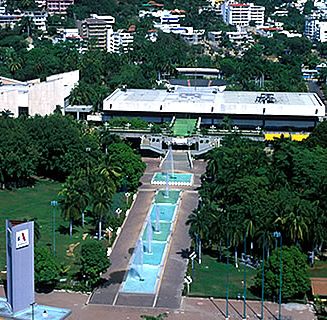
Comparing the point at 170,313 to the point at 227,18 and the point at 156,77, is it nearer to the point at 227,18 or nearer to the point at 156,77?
the point at 156,77

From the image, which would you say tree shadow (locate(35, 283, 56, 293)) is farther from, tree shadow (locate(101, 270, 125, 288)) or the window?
the window

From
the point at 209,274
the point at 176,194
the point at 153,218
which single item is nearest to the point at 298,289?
the point at 209,274

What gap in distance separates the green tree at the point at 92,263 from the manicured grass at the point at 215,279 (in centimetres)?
528

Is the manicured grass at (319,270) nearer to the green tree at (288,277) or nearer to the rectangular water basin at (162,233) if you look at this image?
the green tree at (288,277)

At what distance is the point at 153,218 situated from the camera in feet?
195

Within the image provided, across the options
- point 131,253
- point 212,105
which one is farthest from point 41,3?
point 131,253

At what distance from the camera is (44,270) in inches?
1809

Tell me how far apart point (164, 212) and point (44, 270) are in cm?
1683

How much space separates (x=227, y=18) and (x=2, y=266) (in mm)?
138240

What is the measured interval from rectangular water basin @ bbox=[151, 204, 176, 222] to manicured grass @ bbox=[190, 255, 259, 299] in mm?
8155

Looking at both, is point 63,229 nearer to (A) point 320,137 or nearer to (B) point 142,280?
(B) point 142,280

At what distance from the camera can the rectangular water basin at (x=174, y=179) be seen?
6962 cm

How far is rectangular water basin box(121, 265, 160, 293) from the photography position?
154ft

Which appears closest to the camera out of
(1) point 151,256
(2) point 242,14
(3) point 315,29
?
(1) point 151,256
